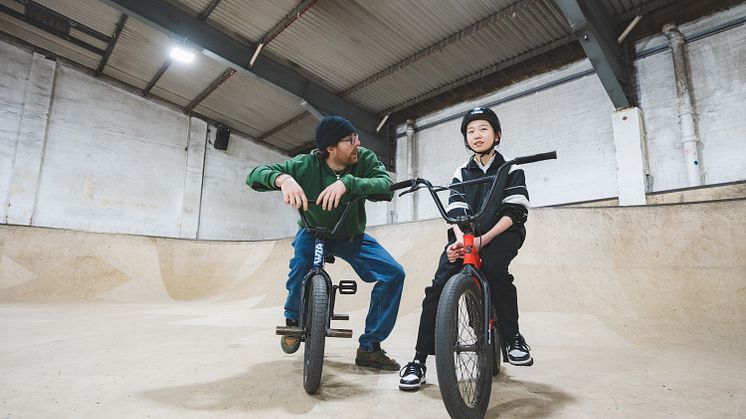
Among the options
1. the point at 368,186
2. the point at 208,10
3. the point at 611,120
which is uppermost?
the point at 208,10

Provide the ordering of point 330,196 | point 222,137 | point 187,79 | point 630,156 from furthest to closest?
point 222,137, point 187,79, point 630,156, point 330,196

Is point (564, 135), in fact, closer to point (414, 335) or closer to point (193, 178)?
point (414, 335)

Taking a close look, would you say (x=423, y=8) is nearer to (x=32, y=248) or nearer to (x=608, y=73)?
(x=608, y=73)

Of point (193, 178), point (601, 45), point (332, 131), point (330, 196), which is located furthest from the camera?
point (193, 178)

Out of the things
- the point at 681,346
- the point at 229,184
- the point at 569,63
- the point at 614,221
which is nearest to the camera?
the point at 681,346

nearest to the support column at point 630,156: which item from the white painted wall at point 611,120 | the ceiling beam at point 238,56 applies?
the white painted wall at point 611,120

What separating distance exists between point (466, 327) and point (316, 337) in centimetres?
64

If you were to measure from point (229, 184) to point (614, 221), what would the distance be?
10.6 m

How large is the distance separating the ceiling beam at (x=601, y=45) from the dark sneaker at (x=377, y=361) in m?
5.63

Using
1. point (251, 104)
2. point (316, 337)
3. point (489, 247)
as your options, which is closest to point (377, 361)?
point (316, 337)

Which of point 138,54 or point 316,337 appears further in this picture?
point 138,54

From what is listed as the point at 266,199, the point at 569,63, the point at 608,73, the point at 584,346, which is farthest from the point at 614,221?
the point at 266,199

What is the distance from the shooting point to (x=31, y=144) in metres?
8.41

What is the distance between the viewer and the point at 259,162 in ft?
41.3
